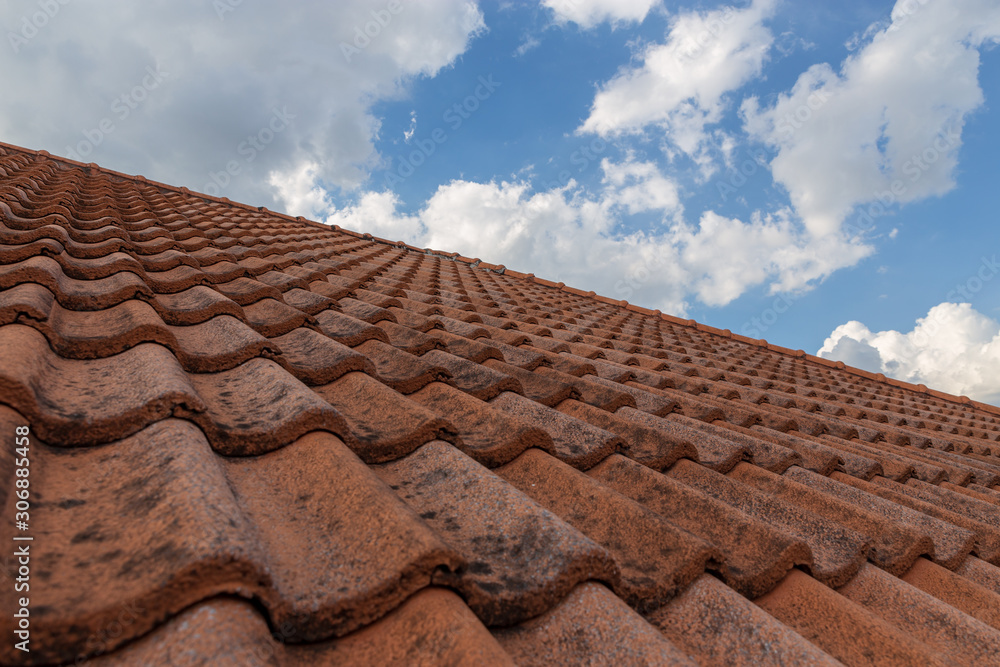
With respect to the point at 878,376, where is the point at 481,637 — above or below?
below

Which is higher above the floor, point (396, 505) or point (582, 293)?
point (582, 293)

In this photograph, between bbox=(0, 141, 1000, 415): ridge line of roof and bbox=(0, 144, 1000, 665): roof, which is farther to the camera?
bbox=(0, 141, 1000, 415): ridge line of roof

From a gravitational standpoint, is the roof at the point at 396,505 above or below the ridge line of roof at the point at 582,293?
below

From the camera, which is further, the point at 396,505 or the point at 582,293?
the point at 582,293

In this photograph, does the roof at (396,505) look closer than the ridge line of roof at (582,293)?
Yes

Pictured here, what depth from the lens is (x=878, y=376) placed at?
862 cm

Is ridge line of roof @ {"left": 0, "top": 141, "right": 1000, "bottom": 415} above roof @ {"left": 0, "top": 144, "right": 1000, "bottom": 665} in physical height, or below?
above

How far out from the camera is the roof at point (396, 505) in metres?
0.85

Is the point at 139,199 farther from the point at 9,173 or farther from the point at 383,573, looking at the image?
the point at 383,573

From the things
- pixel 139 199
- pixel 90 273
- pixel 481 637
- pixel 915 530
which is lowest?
pixel 481 637

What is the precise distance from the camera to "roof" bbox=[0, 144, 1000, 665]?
2.77 feet

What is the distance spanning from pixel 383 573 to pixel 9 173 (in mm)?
6158

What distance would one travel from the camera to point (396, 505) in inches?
43.1

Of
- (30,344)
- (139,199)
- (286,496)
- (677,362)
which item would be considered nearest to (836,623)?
(286,496)
